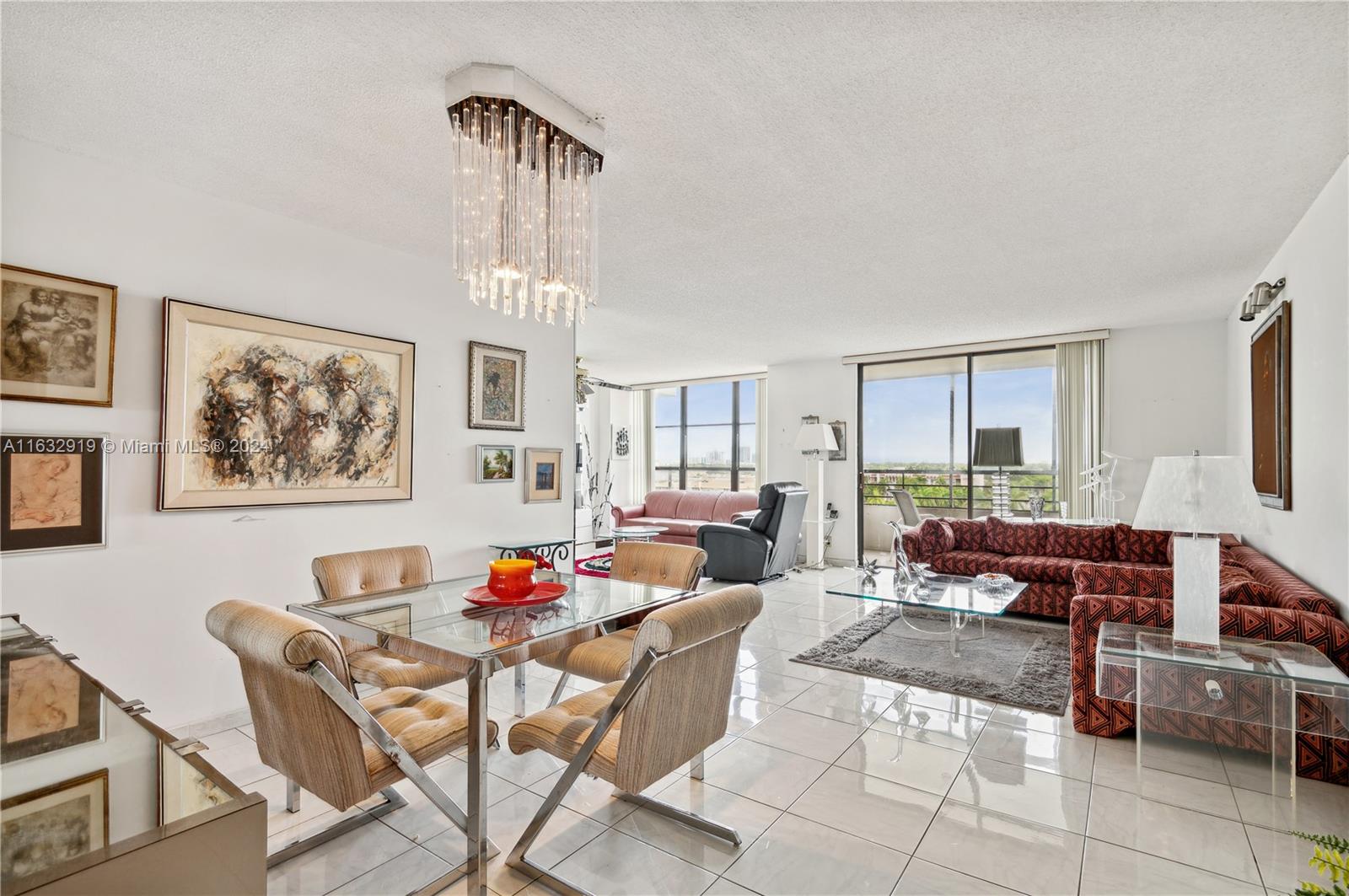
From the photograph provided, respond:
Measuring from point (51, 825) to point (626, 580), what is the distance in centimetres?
234

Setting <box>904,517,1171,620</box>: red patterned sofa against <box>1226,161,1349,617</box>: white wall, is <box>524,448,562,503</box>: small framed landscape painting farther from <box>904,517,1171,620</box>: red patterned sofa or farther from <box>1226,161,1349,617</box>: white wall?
<box>1226,161,1349,617</box>: white wall

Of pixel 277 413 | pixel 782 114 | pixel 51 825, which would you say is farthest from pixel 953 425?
pixel 51 825

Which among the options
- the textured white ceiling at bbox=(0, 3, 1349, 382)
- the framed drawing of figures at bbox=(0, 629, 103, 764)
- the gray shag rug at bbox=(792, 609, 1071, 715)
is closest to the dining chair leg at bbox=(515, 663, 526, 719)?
the gray shag rug at bbox=(792, 609, 1071, 715)

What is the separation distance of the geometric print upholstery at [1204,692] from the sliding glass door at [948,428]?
390cm

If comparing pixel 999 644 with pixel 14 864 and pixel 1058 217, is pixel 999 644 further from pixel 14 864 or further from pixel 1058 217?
pixel 14 864

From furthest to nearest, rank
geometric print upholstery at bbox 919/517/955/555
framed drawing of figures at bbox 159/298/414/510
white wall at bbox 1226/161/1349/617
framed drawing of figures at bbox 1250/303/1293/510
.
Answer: geometric print upholstery at bbox 919/517/955/555, framed drawing of figures at bbox 1250/303/1293/510, framed drawing of figures at bbox 159/298/414/510, white wall at bbox 1226/161/1349/617

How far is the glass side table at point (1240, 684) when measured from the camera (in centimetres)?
217

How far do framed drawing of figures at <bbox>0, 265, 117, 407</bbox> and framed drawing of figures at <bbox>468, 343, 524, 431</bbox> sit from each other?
1.78 meters

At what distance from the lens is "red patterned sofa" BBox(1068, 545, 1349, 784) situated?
7.98 feet

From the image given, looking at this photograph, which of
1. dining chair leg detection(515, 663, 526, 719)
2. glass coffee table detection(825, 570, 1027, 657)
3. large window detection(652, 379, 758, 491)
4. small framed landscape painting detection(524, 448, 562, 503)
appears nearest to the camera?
dining chair leg detection(515, 663, 526, 719)

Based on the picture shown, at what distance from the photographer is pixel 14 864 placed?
69 centimetres

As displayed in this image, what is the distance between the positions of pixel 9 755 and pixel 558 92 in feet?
6.98

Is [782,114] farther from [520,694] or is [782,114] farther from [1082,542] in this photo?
[1082,542]

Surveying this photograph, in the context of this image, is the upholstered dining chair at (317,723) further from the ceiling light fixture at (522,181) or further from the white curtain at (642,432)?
the white curtain at (642,432)
